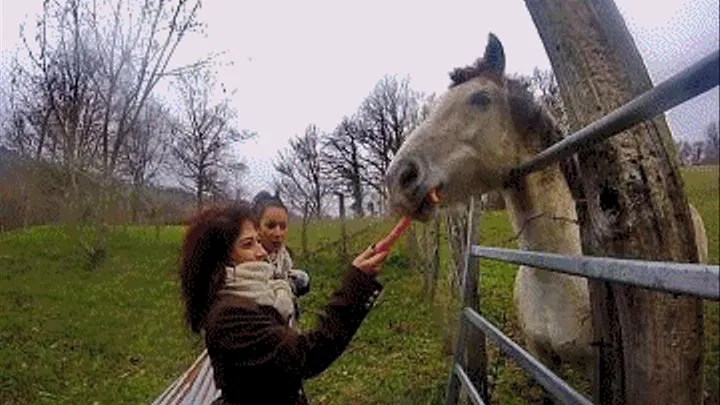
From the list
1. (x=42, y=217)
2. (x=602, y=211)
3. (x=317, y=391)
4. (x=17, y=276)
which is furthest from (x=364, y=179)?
(x=602, y=211)

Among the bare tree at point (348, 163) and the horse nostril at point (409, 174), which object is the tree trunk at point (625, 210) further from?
the bare tree at point (348, 163)

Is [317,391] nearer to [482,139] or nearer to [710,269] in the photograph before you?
[482,139]

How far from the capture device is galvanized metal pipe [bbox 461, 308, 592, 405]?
1.31 metres

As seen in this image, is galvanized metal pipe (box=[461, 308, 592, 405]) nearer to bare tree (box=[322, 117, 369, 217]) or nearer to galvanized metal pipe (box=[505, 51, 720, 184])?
galvanized metal pipe (box=[505, 51, 720, 184])

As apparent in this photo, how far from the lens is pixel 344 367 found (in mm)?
7504

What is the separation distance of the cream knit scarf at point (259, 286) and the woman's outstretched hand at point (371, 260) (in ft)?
0.85

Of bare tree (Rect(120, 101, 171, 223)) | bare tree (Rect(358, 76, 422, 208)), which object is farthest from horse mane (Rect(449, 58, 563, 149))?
bare tree (Rect(120, 101, 171, 223))

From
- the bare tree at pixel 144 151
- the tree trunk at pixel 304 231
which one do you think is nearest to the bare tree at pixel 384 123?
the tree trunk at pixel 304 231

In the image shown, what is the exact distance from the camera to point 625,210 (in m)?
1.79

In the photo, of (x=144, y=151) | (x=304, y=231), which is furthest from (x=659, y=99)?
(x=144, y=151)

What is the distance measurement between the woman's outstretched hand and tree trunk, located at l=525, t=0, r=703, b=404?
0.58 m

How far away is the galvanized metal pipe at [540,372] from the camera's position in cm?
131

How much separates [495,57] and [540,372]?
1739 mm

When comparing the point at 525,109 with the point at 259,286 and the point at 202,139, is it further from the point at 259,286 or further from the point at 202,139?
the point at 202,139
